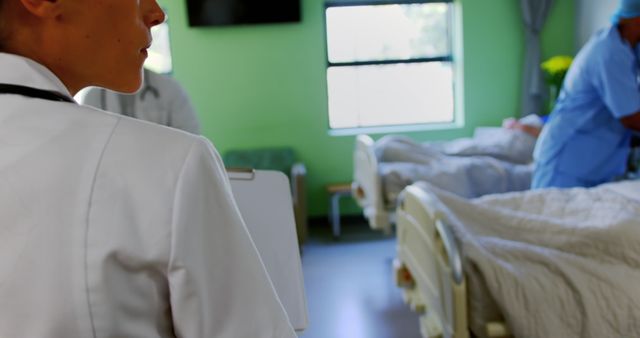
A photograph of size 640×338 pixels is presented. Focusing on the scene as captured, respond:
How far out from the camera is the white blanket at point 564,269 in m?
1.67

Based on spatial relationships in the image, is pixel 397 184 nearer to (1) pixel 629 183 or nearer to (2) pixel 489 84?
(1) pixel 629 183

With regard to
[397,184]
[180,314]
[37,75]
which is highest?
[37,75]

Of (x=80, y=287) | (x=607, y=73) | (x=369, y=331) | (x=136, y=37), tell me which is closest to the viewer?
(x=80, y=287)

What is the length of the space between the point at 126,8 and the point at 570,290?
62.5 inches

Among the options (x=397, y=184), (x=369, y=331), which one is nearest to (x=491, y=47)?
(x=397, y=184)

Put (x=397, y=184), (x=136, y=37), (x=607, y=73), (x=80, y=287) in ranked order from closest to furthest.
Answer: (x=80, y=287), (x=136, y=37), (x=607, y=73), (x=397, y=184)

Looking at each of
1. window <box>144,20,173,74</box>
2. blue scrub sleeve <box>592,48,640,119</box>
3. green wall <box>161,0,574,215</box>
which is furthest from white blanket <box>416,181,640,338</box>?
window <box>144,20,173,74</box>

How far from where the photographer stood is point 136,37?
24.5 inches

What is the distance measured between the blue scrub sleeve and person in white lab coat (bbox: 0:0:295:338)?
2244 mm

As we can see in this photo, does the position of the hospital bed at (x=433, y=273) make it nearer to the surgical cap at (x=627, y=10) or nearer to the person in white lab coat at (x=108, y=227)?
the surgical cap at (x=627, y=10)

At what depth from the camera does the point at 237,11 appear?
4.82 metres

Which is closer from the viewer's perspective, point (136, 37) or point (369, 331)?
point (136, 37)

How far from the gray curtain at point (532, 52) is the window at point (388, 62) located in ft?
2.16

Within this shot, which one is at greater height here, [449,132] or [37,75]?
[37,75]
